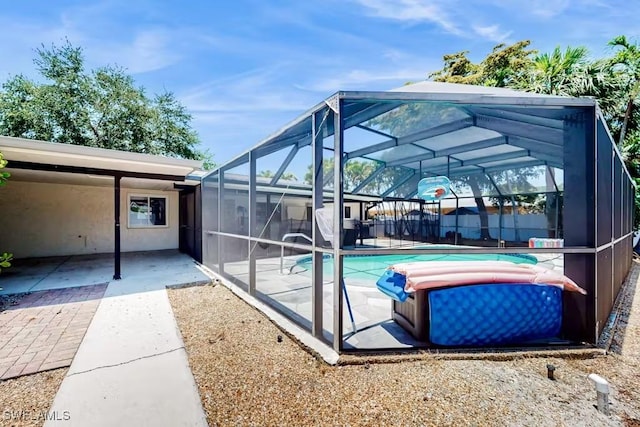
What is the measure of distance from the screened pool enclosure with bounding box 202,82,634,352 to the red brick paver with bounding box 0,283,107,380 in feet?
7.43

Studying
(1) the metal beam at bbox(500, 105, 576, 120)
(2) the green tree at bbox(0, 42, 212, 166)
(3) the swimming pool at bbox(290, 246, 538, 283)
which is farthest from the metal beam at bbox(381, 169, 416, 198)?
(2) the green tree at bbox(0, 42, 212, 166)

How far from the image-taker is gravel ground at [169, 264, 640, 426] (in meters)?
1.90

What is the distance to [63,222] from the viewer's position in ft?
28.4

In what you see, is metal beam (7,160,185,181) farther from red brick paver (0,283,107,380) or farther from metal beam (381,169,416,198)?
metal beam (381,169,416,198)

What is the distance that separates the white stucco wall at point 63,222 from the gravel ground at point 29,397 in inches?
322

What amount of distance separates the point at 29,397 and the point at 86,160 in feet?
14.7

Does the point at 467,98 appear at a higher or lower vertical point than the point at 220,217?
higher

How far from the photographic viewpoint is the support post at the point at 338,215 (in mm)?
2668

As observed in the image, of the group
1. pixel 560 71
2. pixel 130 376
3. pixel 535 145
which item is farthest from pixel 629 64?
pixel 130 376

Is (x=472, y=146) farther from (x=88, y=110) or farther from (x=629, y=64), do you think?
(x=88, y=110)

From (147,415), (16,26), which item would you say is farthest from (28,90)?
(147,415)

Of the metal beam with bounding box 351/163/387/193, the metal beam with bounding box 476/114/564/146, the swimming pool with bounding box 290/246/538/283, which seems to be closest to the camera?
the swimming pool with bounding box 290/246/538/283

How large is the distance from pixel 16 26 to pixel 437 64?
66.1 feet

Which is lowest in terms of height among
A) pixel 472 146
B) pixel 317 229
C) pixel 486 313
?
pixel 486 313
